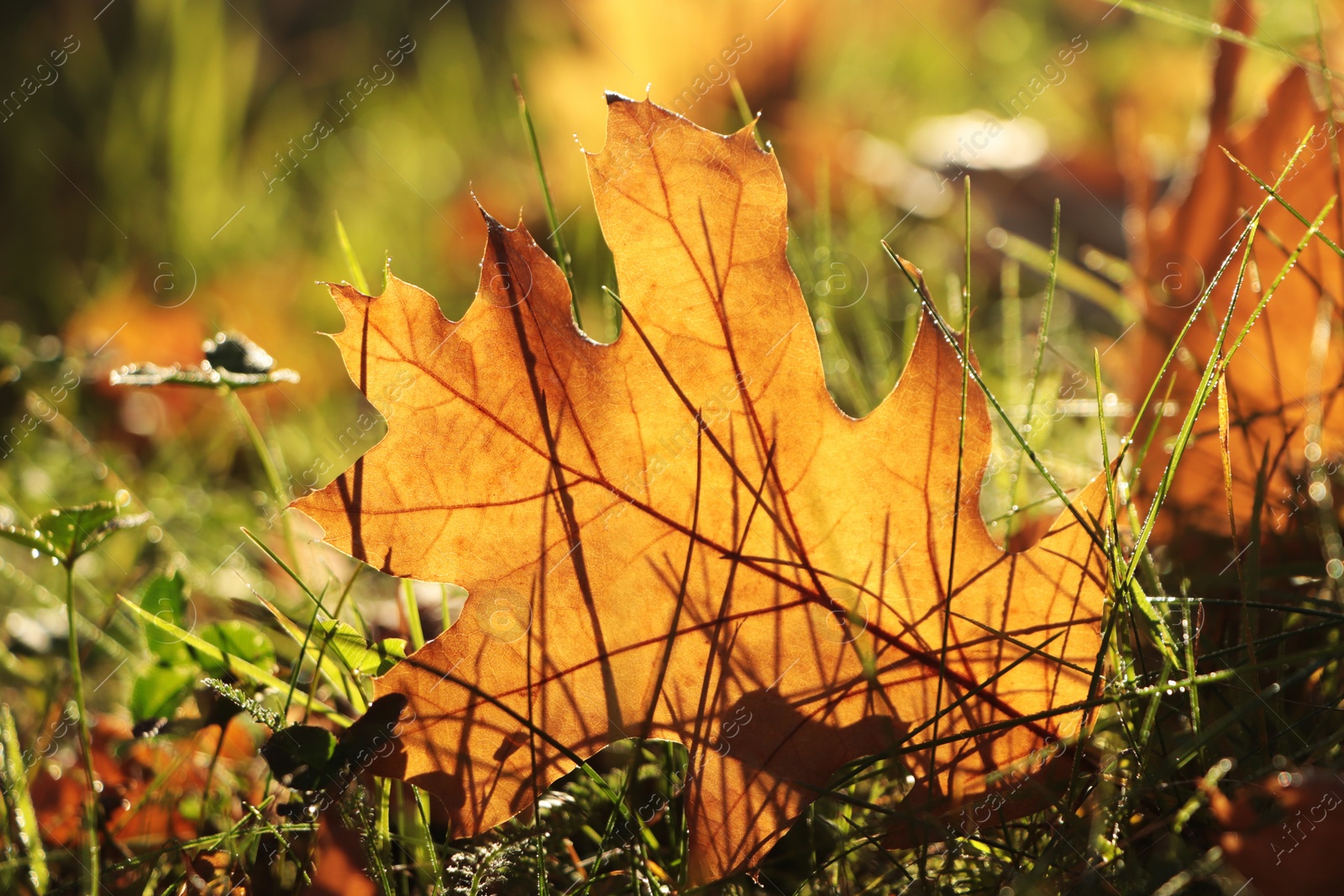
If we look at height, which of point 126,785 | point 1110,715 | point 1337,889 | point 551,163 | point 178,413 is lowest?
point 1337,889

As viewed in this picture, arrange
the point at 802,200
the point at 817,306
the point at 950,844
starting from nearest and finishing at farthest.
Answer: the point at 950,844 < the point at 817,306 < the point at 802,200

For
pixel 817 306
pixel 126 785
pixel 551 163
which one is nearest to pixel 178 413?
pixel 126 785

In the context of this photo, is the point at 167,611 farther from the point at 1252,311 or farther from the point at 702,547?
the point at 1252,311

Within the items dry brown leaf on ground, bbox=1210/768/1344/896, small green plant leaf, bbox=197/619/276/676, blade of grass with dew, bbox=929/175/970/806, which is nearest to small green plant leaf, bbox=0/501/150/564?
small green plant leaf, bbox=197/619/276/676

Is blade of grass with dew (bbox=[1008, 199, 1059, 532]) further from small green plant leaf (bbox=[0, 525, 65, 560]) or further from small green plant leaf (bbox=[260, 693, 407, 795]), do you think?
small green plant leaf (bbox=[0, 525, 65, 560])

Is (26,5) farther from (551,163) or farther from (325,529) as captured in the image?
(325,529)

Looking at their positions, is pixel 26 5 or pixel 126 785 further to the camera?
pixel 26 5

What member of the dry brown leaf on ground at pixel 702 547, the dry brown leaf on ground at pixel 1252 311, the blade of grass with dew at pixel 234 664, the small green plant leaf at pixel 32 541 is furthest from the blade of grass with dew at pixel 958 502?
the small green plant leaf at pixel 32 541
